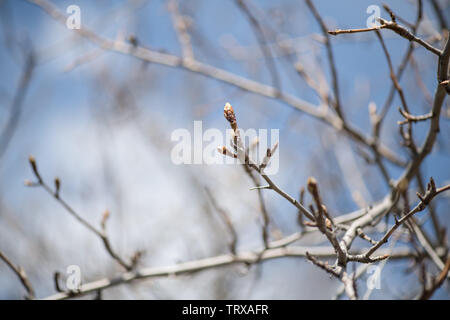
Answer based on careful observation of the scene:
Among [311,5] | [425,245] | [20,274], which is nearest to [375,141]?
[425,245]

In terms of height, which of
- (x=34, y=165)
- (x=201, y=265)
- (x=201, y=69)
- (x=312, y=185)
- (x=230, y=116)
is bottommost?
(x=201, y=265)

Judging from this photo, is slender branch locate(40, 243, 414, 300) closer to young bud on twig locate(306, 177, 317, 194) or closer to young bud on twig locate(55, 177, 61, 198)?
young bud on twig locate(55, 177, 61, 198)

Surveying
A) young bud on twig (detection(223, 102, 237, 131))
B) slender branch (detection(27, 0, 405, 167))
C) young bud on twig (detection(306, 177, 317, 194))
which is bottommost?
young bud on twig (detection(306, 177, 317, 194))

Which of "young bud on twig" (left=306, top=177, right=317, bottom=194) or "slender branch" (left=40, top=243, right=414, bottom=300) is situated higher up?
"young bud on twig" (left=306, top=177, right=317, bottom=194)

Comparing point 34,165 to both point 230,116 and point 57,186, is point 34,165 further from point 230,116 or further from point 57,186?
point 230,116

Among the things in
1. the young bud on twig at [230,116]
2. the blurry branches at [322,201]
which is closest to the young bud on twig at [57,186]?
the blurry branches at [322,201]

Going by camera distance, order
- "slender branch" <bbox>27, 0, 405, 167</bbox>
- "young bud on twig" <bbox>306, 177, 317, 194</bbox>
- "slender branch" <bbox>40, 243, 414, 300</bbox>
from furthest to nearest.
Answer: "slender branch" <bbox>27, 0, 405, 167</bbox> → "slender branch" <bbox>40, 243, 414, 300</bbox> → "young bud on twig" <bbox>306, 177, 317, 194</bbox>

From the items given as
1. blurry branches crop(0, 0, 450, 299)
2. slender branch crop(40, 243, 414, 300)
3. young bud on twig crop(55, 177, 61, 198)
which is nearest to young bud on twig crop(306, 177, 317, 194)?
blurry branches crop(0, 0, 450, 299)

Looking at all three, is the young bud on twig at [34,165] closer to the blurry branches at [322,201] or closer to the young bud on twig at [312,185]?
the blurry branches at [322,201]

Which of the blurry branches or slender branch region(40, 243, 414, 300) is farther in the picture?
slender branch region(40, 243, 414, 300)

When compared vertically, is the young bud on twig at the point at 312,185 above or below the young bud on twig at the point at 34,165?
below

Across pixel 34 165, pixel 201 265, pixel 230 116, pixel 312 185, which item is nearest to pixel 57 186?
pixel 34 165

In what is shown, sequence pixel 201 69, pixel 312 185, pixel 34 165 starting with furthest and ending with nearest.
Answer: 1. pixel 201 69
2. pixel 34 165
3. pixel 312 185

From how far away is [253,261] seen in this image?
190 centimetres
